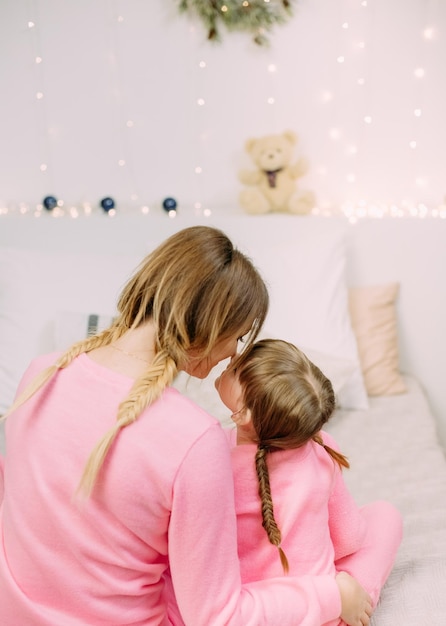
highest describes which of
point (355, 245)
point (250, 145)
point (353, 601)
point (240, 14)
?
point (240, 14)

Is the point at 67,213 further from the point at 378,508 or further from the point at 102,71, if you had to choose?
the point at 378,508

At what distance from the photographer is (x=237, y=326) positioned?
0.92m

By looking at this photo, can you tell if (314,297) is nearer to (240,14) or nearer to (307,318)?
(307,318)

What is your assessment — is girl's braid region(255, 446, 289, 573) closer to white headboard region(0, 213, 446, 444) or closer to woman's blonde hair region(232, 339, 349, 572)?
woman's blonde hair region(232, 339, 349, 572)

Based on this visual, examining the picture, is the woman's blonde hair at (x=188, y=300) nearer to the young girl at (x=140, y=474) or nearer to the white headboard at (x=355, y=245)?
the young girl at (x=140, y=474)

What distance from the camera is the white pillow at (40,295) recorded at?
70.1 inches

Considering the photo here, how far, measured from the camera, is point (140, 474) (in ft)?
2.71

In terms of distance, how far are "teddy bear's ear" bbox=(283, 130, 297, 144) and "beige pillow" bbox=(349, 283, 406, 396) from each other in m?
0.54

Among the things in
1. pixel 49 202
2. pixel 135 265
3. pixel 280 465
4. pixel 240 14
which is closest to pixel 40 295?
pixel 135 265

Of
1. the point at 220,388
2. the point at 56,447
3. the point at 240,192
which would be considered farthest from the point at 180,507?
the point at 240,192

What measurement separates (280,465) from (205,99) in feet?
5.04

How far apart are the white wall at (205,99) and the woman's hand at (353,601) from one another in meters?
1.54

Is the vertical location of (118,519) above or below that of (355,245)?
below

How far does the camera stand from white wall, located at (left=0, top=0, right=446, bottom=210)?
84.7 inches
